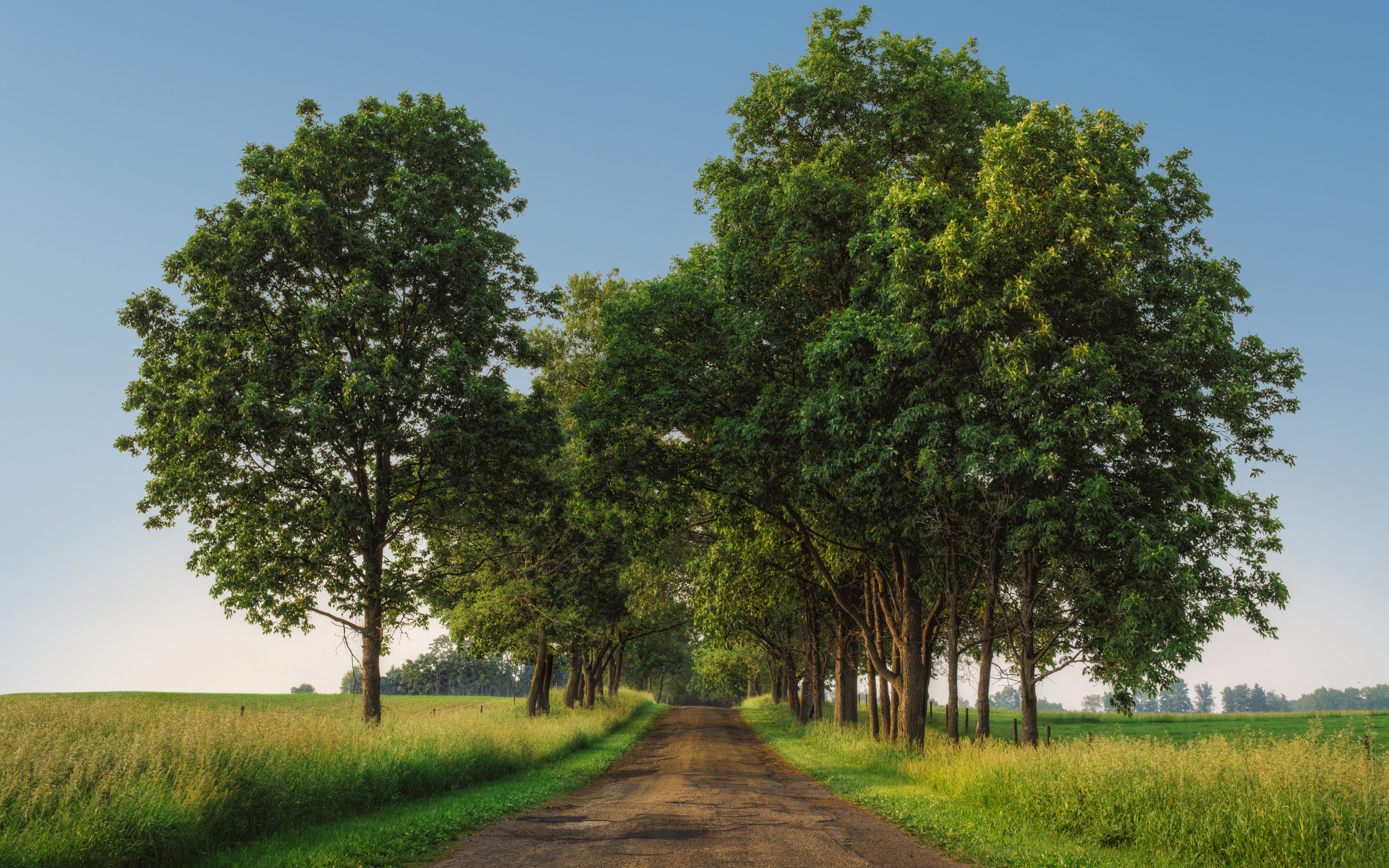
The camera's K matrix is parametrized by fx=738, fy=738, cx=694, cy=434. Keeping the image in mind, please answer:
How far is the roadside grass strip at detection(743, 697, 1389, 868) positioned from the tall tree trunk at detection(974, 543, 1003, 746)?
507cm

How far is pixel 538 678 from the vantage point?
131 ft

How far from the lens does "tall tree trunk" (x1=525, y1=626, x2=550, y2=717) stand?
38094 mm

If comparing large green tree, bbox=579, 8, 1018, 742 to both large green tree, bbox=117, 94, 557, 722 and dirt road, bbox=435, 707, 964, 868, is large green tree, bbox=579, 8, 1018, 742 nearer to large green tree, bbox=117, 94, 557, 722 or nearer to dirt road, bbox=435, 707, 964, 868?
large green tree, bbox=117, 94, 557, 722

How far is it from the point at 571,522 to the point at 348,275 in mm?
14180

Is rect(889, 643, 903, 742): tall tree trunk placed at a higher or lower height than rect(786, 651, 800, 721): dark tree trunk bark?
higher

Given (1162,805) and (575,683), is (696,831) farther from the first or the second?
(575,683)

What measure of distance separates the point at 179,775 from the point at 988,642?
1819cm

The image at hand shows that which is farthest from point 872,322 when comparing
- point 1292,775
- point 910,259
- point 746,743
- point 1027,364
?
point 746,743

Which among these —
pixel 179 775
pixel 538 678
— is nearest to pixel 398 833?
pixel 179 775

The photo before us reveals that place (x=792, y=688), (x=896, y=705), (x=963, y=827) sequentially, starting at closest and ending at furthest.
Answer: (x=963, y=827), (x=896, y=705), (x=792, y=688)

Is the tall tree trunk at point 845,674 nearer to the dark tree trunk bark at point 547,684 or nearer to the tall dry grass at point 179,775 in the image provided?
the dark tree trunk bark at point 547,684

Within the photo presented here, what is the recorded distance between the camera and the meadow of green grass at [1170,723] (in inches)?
1780

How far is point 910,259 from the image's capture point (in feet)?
55.3

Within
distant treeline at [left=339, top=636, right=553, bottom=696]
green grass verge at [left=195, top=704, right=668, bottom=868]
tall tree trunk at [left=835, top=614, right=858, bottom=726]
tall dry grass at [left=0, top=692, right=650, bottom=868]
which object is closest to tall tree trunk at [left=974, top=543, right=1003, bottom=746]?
tall tree trunk at [left=835, top=614, right=858, bottom=726]
